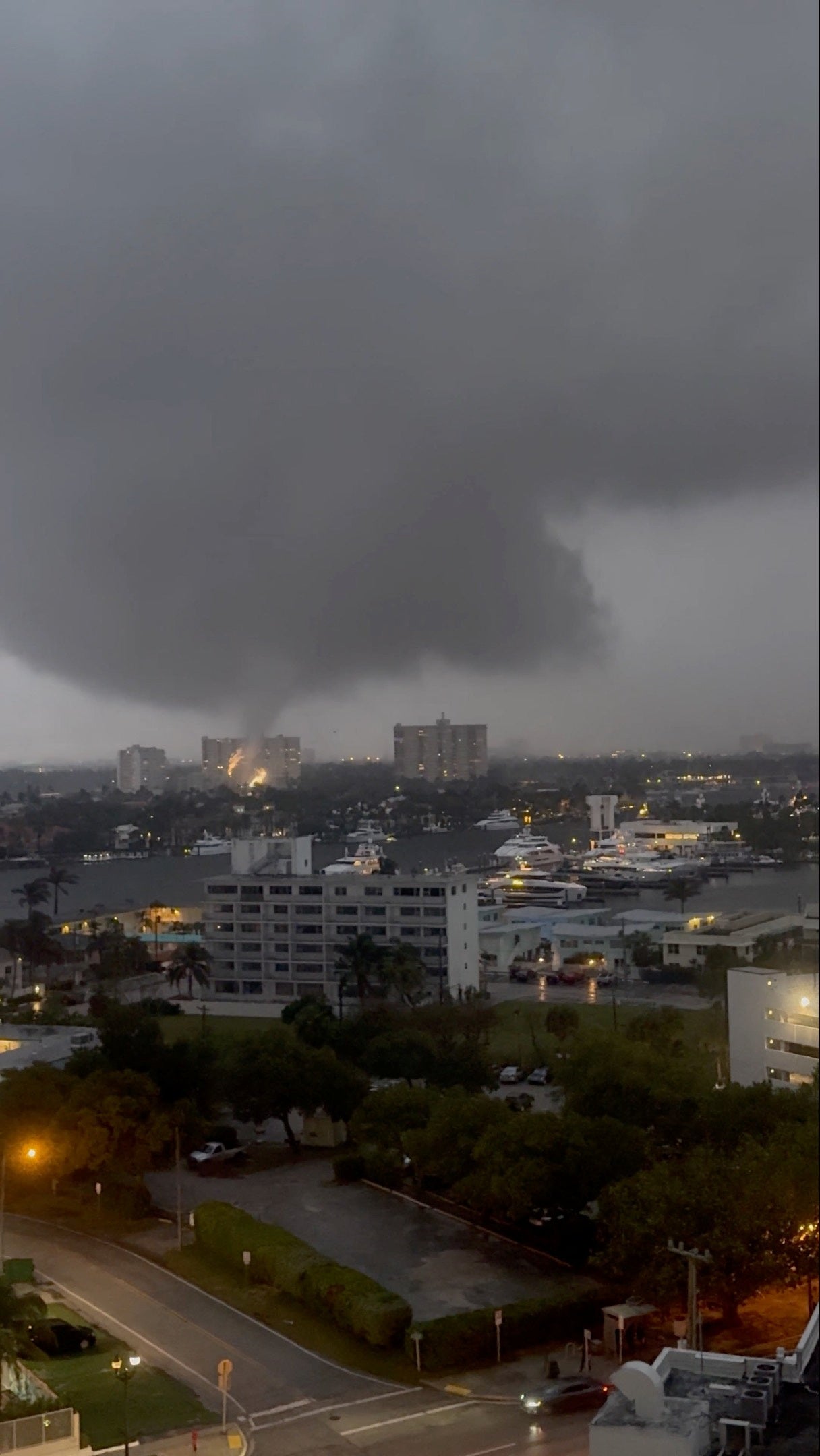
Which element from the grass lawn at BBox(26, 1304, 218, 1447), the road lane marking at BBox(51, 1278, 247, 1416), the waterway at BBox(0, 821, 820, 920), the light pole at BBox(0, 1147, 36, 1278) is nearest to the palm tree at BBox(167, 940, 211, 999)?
the waterway at BBox(0, 821, 820, 920)

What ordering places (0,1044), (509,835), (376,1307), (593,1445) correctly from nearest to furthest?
(593,1445) < (376,1307) < (0,1044) < (509,835)

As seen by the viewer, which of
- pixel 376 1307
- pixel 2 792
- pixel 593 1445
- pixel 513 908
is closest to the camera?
pixel 593 1445

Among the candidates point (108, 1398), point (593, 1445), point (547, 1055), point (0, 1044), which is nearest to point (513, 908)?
point (547, 1055)

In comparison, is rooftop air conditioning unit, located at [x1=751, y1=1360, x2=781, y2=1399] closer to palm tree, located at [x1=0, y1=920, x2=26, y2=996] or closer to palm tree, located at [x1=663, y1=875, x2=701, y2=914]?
palm tree, located at [x1=0, y1=920, x2=26, y2=996]

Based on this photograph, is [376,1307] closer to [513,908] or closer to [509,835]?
[509,835]

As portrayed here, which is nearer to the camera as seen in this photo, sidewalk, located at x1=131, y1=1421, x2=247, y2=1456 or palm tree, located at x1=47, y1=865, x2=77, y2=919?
Answer: sidewalk, located at x1=131, y1=1421, x2=247, y2=1456

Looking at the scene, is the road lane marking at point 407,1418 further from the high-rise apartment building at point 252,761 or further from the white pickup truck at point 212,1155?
the high-rise apartment building at point 252,761

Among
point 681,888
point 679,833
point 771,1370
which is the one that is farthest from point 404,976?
point 771,1370

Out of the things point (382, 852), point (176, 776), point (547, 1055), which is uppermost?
point (176, 776)
